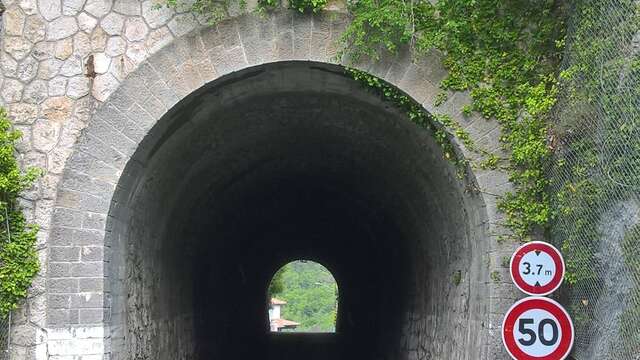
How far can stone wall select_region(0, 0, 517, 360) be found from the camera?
796cm

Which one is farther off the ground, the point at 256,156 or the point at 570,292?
the point at 256,156

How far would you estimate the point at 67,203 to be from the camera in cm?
802

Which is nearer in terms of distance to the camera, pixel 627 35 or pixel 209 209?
pixel 627 35

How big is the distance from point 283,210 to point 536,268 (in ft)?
35.6

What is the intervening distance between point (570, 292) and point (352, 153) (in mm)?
4841

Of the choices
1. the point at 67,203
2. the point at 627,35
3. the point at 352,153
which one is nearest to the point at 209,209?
the point at 352,153

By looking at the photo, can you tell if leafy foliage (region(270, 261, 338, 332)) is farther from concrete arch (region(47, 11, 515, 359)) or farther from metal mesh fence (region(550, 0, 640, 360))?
metal mesh fence (region(550, 0, 640, 360))

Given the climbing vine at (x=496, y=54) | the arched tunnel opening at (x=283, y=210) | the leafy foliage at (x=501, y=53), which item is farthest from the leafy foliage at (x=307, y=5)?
the arched tunnel opening at (x=283, y=210)

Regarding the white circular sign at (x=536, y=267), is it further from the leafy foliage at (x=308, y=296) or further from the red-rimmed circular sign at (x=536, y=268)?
the leafy foliage at (x=308, y=296)

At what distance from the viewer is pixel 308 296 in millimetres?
81625

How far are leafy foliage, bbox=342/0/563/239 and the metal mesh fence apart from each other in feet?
0.82

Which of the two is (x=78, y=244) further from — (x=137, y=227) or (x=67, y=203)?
(x=137, y=227)

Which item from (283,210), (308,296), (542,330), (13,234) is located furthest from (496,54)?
(308,296)

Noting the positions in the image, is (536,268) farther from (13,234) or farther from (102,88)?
(13,234)
